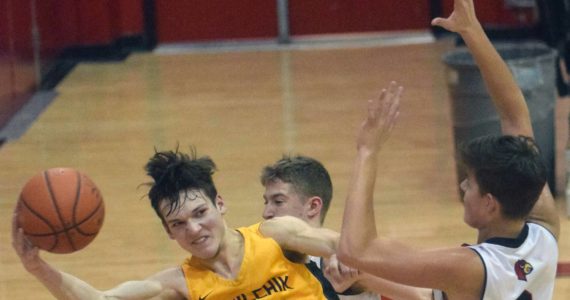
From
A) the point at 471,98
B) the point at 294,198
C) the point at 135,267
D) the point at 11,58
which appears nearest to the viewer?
the point at 294,198

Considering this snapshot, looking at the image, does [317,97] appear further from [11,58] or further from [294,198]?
[294,198]

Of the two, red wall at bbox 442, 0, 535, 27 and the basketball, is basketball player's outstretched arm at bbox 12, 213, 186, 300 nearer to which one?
A: the basketball

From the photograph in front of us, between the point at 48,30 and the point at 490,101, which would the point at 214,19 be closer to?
the point at 48,30

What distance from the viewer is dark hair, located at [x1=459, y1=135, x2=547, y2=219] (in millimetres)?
3666

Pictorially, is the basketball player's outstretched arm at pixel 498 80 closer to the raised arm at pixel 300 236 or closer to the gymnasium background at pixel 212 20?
the raised arm at pixel 300 236

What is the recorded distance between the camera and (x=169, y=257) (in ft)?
24.7

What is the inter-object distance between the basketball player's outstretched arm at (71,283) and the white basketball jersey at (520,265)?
1368 millimetres

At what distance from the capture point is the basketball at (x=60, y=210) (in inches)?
172

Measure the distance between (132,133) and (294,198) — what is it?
5.78 meters

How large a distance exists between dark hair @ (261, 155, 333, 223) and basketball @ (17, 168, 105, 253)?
88 cm

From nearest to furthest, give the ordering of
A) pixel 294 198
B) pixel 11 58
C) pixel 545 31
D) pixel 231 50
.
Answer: pixel 294 198, pixel 11 58, pixel 545 31, pixel 231 50

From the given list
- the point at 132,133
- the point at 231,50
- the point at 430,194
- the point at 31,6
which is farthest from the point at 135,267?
the point at 231,50

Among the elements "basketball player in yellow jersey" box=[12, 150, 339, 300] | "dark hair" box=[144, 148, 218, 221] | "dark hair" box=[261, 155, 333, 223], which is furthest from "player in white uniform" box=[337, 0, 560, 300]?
"dark hair" box=[261, 155, 333, 223]

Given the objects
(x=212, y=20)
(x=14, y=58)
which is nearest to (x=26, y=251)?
(x=14, y=58)
